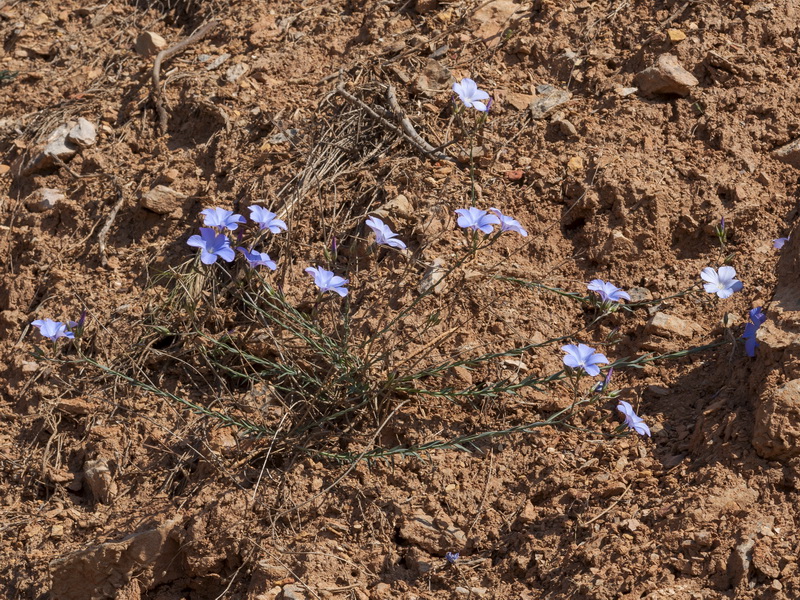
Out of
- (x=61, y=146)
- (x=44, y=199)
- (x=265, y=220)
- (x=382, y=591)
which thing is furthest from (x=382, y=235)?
(x=61, y=146)

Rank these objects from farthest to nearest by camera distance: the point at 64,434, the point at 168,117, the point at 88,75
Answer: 1. the point at 88,75
2. the point at 168,117
3. the point at 64,434

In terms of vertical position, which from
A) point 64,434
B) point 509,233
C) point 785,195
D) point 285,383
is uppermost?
point 785,195

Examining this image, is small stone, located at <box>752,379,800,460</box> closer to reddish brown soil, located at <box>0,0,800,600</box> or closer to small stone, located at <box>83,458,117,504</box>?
reddish brown soil, located at <box>0,0,800,600</box>

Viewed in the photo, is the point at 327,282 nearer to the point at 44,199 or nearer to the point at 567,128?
the point at 567,128

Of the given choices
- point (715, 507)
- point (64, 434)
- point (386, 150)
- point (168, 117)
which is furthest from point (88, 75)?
point (715, 507)

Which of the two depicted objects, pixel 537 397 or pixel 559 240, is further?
pixel 559 240

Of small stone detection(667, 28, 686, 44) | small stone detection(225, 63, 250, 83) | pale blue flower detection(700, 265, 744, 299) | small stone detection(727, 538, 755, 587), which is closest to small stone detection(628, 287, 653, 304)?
pale blue flower detection(700, 265, 744, 299)

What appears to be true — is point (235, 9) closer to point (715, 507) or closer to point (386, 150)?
point (386, 150)
